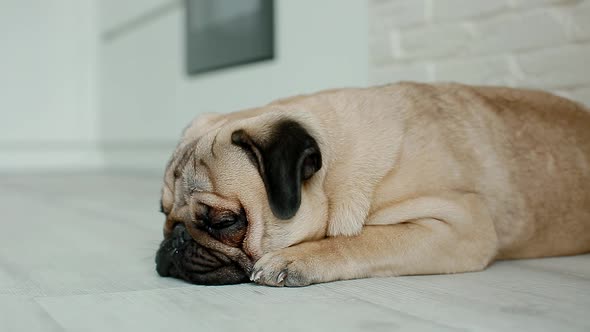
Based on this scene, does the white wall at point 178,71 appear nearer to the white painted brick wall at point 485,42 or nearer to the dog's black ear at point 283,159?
the white painted brick wall at point 485,42

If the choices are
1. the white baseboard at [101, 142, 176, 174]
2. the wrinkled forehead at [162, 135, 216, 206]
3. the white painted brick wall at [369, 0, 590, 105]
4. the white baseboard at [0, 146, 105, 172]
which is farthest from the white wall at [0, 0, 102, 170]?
the wrinkled forehead at [162, 135, 216, 206]

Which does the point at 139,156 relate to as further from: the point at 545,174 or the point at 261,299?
the point at 261,299

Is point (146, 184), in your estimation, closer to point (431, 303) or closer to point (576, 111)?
point (576, 111)

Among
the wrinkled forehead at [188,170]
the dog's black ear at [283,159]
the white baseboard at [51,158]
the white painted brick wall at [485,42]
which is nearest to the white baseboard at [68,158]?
the white baseboard at [51,158]

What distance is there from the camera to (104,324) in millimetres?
1382

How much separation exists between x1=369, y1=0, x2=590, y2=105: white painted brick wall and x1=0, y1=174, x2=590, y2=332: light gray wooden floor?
0.95m

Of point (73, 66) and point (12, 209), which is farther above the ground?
point (73, 66)

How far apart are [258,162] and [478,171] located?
635 millimetres

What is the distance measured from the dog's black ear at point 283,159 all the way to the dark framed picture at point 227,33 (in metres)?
2.65

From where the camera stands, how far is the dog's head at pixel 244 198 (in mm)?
1669

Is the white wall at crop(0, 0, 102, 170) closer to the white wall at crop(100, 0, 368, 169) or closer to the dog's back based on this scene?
the white wall at crop(100, 0, 368, 169)

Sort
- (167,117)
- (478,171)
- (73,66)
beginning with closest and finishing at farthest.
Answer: (478,171)
(167,117)
(73,66)

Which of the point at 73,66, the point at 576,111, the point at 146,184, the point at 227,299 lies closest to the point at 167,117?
the point at 146,184

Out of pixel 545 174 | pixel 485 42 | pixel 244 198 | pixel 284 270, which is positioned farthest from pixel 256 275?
pixel 485 42
